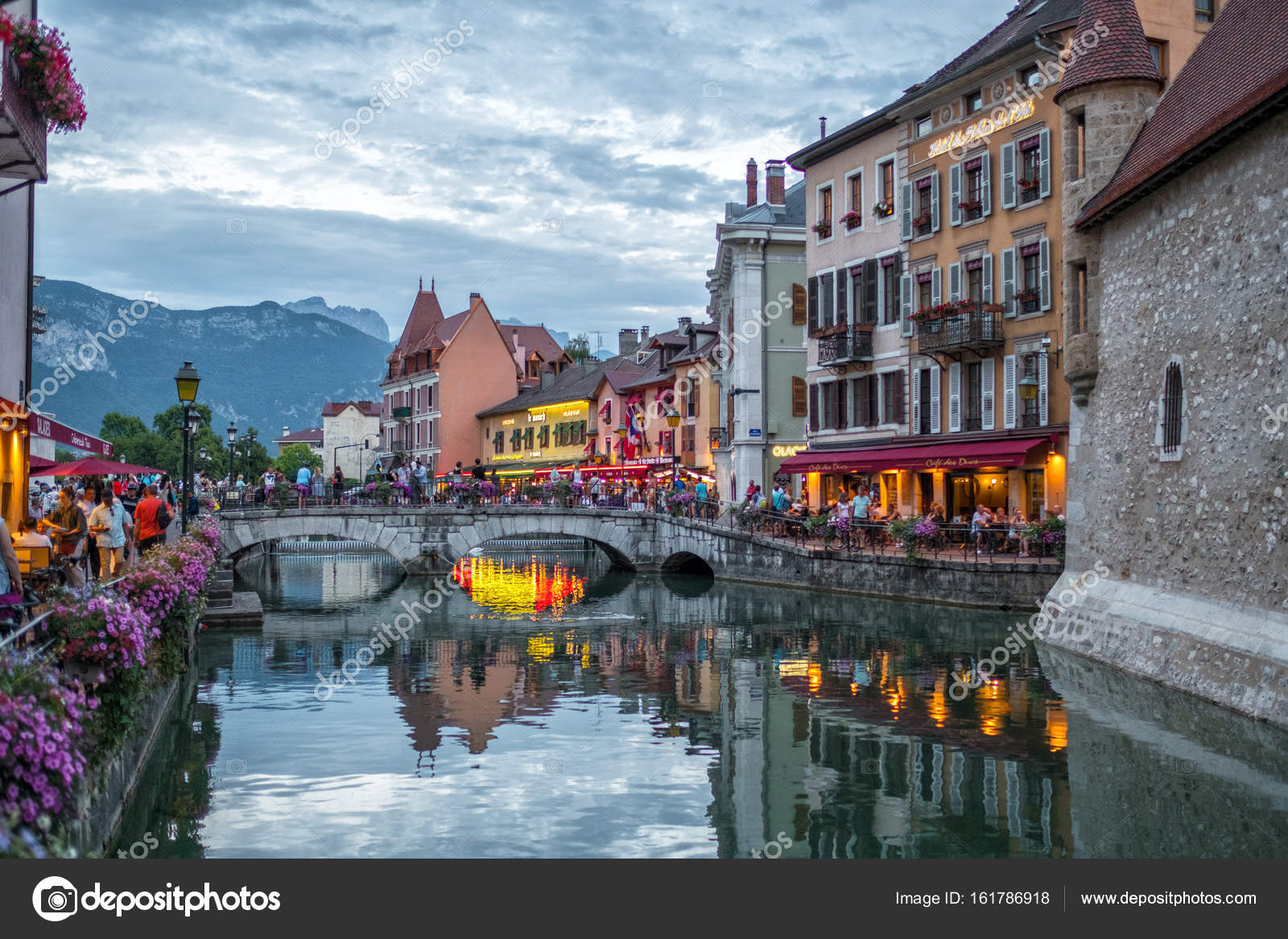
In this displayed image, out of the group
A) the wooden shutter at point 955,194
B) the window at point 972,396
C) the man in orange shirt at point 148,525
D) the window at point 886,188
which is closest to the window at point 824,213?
the window at point 886,188

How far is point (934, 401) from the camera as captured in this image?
38375 millimetres

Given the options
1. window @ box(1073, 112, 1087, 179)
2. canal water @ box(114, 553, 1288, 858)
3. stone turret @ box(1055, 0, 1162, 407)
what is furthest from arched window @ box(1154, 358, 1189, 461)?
window @ box(1073, 112, 1087, 179)

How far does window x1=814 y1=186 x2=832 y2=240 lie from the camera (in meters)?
44.3

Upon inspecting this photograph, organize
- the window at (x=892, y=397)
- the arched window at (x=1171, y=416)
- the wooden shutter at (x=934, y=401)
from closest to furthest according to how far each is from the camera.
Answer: the arched window at (x=1171, y=416) < the wooden shutter at (x=934, y=401) < the window at (x=892, y=397)

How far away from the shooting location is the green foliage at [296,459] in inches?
5551

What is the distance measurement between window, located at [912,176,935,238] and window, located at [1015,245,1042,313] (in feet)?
15.1

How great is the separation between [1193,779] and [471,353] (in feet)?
240

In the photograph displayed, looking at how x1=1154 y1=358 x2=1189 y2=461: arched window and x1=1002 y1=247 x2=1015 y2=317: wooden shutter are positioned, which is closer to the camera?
x1=1154 y1=358 x2=1189 y2=461: arched window

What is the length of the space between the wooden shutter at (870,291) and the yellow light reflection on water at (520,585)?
12852mm

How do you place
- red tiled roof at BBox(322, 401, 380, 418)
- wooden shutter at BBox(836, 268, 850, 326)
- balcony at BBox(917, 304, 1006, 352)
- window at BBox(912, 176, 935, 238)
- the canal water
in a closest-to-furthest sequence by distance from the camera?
the canal water
balcony at BBox(917, 304, 1006, 352)
window at BBox(912, 176, 935, 238)
wooden shutter at BBox(836, 268, 850, 326)
red tiled roof at BBox(322, 401, 380, 418)

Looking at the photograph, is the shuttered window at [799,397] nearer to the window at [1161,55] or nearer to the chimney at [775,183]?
the chimney at [775,183]

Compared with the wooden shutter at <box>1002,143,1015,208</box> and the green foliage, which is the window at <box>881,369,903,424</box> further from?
the green foliage

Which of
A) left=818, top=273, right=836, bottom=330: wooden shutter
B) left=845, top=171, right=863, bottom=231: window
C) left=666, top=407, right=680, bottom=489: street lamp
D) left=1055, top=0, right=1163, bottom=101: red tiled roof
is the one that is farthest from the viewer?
left=666, top=407, right=680, bottom=489: street lamp

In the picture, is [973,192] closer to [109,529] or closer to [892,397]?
[892,397]
